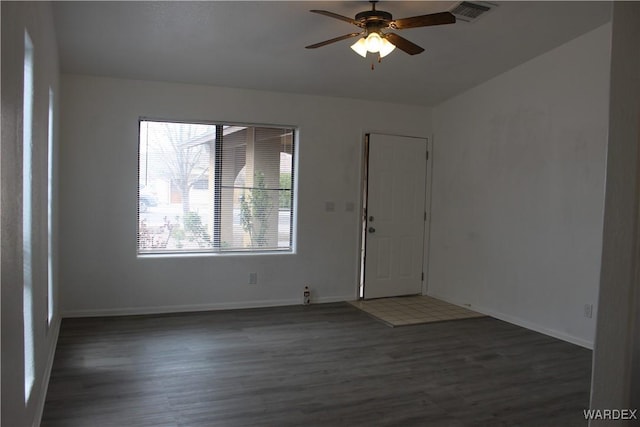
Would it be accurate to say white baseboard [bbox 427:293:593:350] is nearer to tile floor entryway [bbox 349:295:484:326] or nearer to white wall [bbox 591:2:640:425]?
tile floor entryway [bbox 349:295:484:326]

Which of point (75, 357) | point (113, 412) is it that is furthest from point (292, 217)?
point (113, 412)

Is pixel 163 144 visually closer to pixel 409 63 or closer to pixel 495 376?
pixel 409 63

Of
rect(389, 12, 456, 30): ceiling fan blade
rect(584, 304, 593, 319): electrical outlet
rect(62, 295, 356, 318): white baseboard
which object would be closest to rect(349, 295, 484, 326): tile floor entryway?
rect(62, 295, 356, 318): white baseboard

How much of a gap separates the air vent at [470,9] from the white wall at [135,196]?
2076mm

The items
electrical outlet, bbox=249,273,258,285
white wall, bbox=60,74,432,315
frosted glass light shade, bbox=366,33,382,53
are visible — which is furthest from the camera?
electrical outlet, bbox=249,273,258,285

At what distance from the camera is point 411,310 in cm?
536

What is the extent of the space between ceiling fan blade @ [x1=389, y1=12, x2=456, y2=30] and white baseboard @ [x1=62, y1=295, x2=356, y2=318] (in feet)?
11.0

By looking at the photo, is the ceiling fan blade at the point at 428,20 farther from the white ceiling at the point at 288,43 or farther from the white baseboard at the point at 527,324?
the white baseboard at the point at 527,324

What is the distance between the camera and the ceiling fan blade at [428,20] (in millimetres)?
2941

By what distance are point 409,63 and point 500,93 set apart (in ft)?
3.67

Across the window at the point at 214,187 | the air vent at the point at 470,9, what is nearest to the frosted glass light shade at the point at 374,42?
the air vent at the point at 470,9

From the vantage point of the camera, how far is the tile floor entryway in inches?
196

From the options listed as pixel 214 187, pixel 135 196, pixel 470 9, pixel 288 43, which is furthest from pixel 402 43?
pixel 135 196

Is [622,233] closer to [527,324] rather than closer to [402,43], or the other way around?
[402,43]
